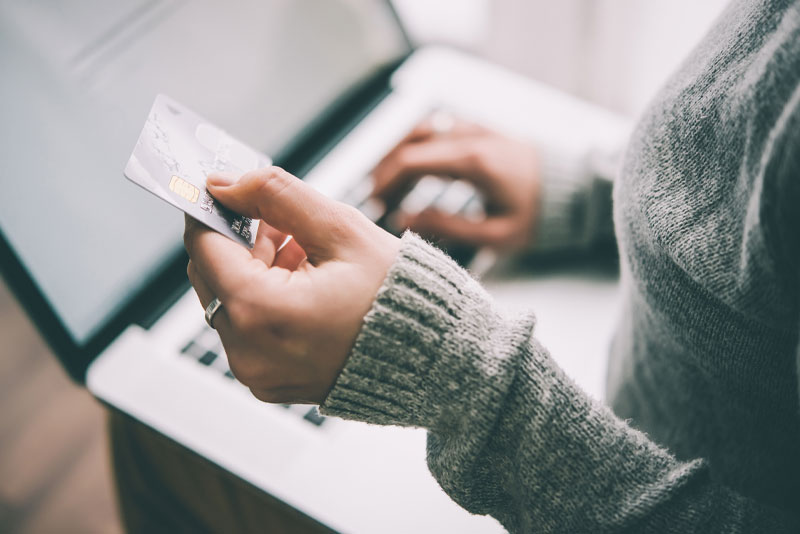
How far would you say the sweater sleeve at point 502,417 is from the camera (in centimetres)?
37

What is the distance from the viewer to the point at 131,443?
2.17ft

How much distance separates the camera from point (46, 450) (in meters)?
1.07

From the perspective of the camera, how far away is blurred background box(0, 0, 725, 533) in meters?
0.81

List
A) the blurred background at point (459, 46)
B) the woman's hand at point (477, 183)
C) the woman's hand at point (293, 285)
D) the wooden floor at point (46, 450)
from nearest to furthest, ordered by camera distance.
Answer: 1. the woman's hand at point (293, 285)
2. the woman's hand at point (477, 183)
3. the blurred background at point (459, 46)
4. the wooden floor at point (46, 450)

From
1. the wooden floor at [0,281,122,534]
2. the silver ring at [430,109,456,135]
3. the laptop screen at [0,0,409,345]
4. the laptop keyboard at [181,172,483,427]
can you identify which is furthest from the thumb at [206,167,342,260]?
Result: the wooden floor at [0,281,122,534]

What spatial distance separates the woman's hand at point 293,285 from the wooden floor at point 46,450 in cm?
78

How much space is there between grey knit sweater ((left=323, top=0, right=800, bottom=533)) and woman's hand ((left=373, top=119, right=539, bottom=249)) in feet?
0.79

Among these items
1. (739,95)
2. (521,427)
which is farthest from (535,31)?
(521,427)

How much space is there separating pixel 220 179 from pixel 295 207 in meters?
0.07

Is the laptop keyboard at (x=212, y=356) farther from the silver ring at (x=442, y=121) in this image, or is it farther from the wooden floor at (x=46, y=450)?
the wooden floor at (x=46, y=450)

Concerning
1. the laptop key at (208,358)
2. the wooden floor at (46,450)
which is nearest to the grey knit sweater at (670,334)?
the laptop key at (208,358)

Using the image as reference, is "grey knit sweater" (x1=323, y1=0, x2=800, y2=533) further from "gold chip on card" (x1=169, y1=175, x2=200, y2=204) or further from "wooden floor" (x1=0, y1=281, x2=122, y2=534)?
"wooden floor" (x1=0, y1=281, x2=122, y2=534)

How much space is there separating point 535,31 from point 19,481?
1128 millimetres

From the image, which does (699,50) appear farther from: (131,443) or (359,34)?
(131,443)
